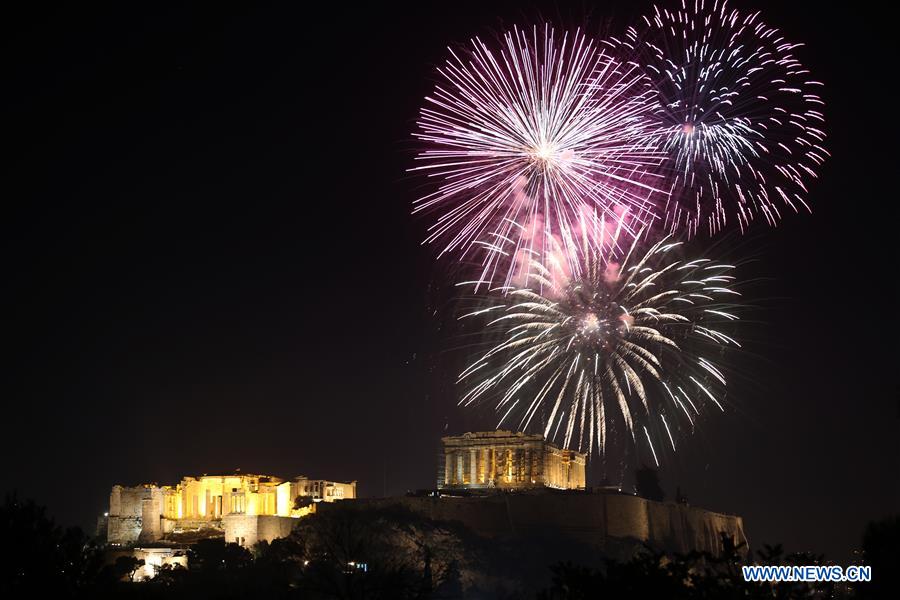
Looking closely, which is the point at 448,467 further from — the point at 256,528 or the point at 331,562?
the point at 331,562

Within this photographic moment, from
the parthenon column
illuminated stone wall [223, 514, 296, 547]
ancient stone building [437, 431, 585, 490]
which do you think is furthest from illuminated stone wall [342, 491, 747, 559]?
the parthenon column

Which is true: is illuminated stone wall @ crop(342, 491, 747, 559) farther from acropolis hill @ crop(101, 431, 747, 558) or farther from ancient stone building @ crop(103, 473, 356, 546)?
ancient stone building @ crop(103, 473, 356, 546)

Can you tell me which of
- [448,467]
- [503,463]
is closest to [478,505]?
[503,463]

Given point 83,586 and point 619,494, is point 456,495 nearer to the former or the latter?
point 619,494

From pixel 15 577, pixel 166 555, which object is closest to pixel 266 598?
pixel 15 577

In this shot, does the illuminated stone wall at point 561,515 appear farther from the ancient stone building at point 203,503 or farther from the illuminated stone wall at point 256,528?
the ancient stone building at point 203,503

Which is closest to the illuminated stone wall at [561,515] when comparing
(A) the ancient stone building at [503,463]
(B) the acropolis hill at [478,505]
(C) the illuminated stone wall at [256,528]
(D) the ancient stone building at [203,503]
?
(B) the acropolis hill at [478,505]
